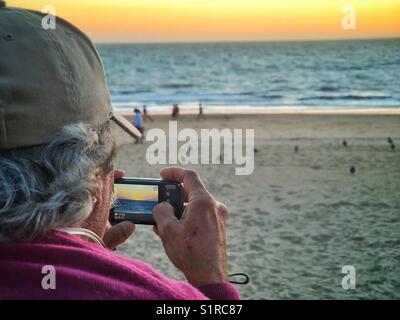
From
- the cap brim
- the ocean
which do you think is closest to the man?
the cap brim

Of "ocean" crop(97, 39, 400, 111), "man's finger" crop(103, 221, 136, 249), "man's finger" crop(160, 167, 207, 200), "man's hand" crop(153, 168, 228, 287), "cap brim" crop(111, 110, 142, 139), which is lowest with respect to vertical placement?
"man's finger" crop(103, 221, 136, 249)

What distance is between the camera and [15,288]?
1.06m

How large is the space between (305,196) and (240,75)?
52.7 meters

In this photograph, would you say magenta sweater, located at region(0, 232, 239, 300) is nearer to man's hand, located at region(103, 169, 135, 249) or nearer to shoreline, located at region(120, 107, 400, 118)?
man's hand, located at region(103, 169, 135, 249)

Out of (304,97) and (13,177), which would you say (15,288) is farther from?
(304,97)

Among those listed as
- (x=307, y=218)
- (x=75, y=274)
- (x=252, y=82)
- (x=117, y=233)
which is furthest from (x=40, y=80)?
(x=252, y=82)

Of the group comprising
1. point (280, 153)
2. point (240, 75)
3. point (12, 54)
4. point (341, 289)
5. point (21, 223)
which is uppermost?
point (240, 75)

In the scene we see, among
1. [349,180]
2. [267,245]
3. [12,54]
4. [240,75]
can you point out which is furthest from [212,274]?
[240,75]

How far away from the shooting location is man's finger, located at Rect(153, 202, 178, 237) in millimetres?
1537

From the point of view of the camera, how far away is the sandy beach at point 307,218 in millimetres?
6813

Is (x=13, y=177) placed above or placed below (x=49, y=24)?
below

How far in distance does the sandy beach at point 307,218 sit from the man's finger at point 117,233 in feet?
1.16

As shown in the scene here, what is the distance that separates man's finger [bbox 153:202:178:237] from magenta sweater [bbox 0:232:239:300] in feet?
1.24

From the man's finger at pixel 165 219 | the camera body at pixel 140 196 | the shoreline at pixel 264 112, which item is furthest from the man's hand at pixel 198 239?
the shoreline at pixel 264 112
